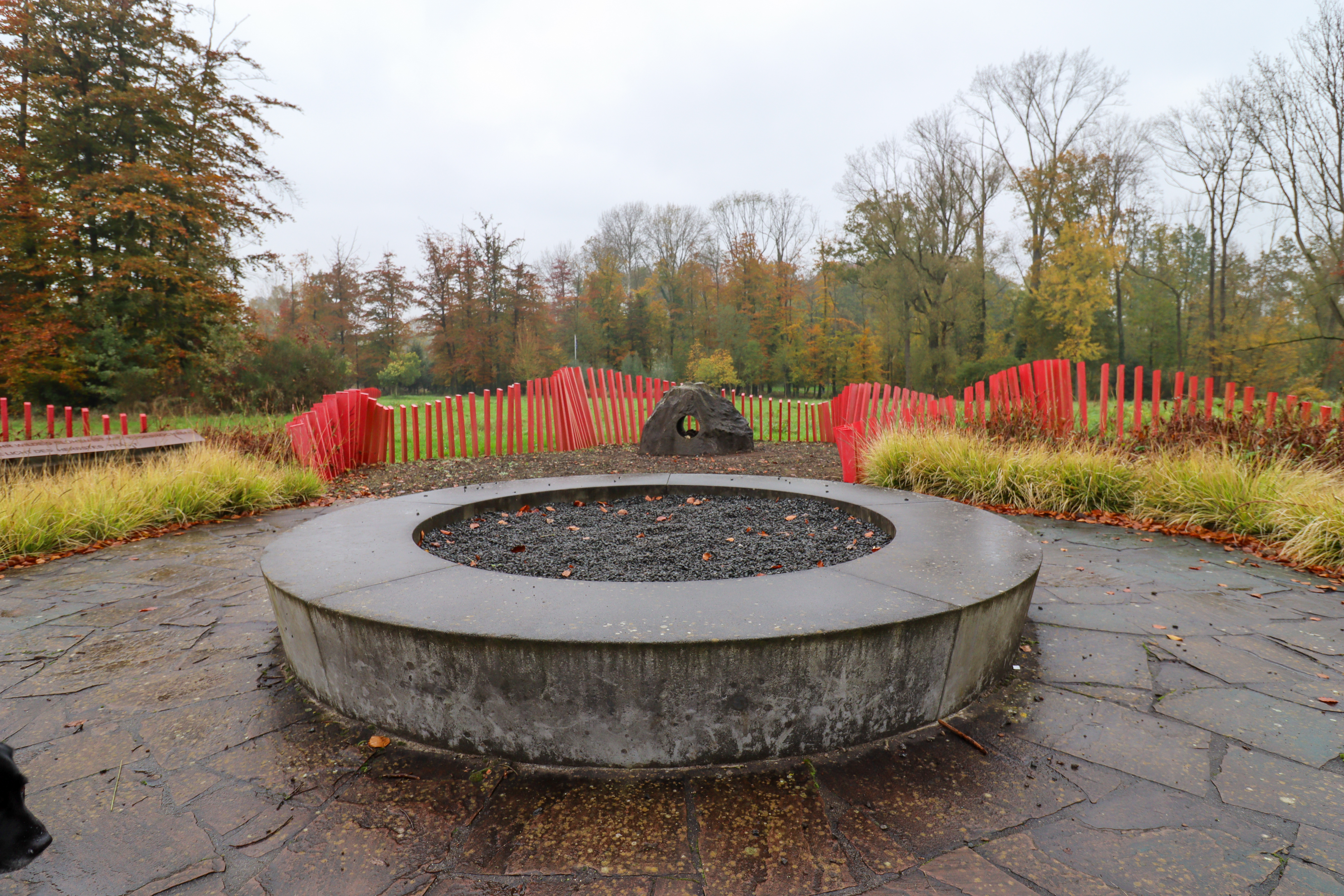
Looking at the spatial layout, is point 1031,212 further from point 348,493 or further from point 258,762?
point 258,762

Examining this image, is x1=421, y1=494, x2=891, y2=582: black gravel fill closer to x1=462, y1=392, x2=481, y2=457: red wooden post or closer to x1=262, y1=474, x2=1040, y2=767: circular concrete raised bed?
x1=262, y1=474, x2=1040, y2=767: circular concrete raised bed

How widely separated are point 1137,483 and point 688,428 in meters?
5.87

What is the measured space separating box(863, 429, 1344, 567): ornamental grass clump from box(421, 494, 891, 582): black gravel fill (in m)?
2.33

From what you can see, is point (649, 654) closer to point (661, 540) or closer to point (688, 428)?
point (661, 540)

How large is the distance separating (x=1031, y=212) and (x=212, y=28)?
2504 centimetres

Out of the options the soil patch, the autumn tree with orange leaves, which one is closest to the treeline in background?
the autumn tree with orange leaves

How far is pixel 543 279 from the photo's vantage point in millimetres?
31734

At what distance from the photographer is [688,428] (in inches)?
382

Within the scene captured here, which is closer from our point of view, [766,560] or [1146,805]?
[1146,805]

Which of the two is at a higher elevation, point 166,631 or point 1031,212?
point 1031,212

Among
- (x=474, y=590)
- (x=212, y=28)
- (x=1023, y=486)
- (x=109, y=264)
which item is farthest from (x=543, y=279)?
(x=474, y=590)

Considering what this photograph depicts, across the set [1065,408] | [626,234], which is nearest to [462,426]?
[1065,408]

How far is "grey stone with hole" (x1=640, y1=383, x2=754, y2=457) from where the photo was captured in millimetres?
Result: 9242

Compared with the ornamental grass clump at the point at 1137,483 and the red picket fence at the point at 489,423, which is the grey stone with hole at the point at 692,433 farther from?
the ornamental grass clump at the point at 1137,483
